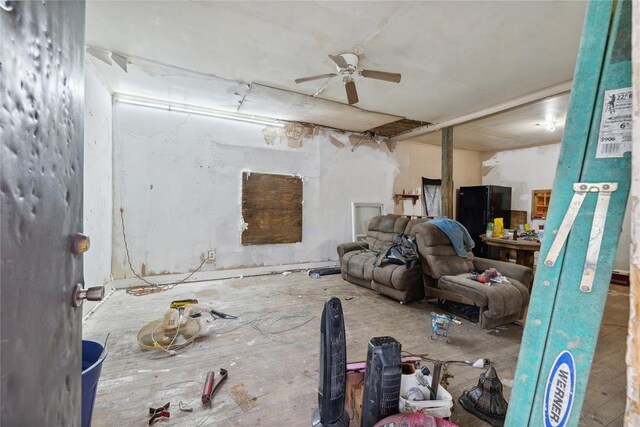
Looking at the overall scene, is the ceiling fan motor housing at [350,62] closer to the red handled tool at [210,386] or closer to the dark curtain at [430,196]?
the red handled tool at [210,386]

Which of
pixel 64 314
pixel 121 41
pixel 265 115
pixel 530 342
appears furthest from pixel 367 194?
pixel 64 314

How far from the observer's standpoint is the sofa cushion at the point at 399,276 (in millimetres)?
3182

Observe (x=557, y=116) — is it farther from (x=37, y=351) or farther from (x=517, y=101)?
(x=37, y=351)

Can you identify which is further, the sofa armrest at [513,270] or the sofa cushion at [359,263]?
the sofa cushion at [359,263]

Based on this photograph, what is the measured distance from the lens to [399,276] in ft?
10.4

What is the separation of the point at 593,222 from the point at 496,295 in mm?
1969

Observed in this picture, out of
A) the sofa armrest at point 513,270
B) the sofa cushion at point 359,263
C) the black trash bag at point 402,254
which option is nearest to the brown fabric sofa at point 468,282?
the sofa armrest at point 513,270

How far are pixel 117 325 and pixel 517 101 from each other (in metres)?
5.48

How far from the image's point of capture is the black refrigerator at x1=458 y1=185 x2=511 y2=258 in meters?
5.99

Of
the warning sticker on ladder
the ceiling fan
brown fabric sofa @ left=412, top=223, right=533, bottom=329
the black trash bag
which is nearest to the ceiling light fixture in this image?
the ceiling fan

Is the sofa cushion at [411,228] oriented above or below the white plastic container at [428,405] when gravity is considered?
above

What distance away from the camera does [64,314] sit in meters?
0.73

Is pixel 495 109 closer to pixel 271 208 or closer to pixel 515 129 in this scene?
pixel 515 129

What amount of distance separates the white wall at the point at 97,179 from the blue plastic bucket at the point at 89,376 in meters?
1.92
